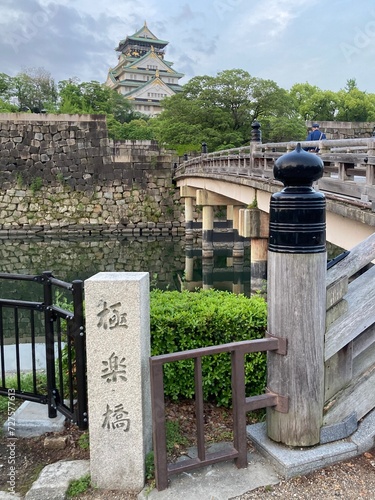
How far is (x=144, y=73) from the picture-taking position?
190 feet

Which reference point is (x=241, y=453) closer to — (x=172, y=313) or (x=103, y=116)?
(x=172, y=313)

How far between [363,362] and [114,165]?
26806mm

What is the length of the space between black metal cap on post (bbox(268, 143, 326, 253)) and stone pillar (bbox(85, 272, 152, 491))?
81cm

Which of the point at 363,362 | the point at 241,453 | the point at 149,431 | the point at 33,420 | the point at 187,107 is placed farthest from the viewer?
the point at 187,107

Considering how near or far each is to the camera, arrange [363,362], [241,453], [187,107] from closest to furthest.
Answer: [241,453] → [363,362] → [187,107]

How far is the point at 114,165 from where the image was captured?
1104 inches

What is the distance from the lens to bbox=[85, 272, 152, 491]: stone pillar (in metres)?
2.25

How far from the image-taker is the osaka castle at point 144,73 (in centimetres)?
5341

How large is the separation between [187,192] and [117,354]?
21.6 m

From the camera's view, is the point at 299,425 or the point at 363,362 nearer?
the point at 299,425

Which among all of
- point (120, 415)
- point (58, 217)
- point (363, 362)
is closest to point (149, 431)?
point (120, 415)

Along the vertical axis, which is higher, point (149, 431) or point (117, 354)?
point (117, 354)

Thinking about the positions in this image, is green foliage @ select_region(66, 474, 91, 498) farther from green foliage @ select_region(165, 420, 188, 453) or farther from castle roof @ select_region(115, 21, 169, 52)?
castle roof @ select_region(115, 21, 169, 52)

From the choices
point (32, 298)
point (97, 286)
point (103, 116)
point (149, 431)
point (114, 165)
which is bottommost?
point (32, 298)
